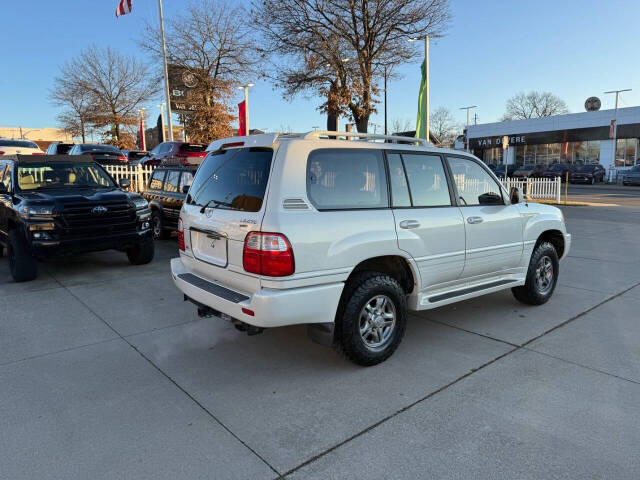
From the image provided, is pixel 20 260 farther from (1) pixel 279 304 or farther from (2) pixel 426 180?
(2) pixel 426 180

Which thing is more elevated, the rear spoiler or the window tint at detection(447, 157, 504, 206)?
the rear spoiler

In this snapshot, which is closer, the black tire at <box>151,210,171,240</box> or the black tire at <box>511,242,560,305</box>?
the black tire at <box>511,242,560,305</box>

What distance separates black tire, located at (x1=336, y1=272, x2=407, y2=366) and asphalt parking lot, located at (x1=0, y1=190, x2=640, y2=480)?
0.17 meters

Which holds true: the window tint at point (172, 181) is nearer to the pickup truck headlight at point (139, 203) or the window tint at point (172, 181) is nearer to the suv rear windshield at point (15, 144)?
the pickup truck headlight at point (139, 203)

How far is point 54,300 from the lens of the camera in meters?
5.77

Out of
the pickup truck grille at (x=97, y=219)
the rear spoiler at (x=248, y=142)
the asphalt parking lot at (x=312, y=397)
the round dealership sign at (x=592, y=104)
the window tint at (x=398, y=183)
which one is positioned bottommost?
the asphalt parking lot at (x=312, y=397)

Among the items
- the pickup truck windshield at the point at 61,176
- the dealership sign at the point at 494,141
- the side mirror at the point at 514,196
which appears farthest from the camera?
the dealership sign at the point at 494,141

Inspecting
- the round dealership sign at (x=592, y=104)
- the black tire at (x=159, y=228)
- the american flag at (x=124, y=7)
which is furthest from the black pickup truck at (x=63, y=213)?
the round dealership sign at (x=592, y=104)

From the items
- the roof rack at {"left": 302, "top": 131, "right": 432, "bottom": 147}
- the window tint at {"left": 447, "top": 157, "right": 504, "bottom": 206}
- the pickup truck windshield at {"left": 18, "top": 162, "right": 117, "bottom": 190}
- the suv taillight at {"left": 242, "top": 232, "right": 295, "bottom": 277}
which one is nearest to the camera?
the suv taillight at {"left": 242, "top": 232, "right": 295, "bottom": 277}

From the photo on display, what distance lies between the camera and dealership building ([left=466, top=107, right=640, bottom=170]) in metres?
39.2

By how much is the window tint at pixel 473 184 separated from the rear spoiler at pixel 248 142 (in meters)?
1.93

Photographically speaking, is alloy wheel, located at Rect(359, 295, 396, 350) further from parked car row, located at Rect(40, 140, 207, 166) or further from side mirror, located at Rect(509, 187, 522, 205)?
parked car row, located at Rect(40, 140, 207, 166)

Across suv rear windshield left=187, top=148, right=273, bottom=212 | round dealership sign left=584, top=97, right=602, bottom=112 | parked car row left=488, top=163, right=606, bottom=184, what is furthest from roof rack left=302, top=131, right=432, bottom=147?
round dealership sign left=584, top=97, right=602, bottom=112

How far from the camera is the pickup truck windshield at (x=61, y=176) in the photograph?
7.31 meters
